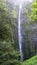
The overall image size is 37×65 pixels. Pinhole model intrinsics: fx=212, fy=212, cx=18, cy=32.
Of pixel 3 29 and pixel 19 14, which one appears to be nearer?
pixel 3 29

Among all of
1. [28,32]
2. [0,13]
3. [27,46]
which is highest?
[0,13]

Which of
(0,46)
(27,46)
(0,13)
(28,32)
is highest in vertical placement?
(0,13)

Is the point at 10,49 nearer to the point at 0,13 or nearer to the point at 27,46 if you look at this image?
the point at 0,13

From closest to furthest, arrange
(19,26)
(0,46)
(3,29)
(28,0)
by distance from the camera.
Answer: (0,46) → (3,29) → (19,26) → (28,0)

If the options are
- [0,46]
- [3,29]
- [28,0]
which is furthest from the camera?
[28,0]

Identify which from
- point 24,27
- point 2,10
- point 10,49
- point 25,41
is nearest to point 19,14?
point 24,27

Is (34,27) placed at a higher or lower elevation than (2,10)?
lower

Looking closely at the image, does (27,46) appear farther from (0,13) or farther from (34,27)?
(0,13)

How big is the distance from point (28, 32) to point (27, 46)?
141cm

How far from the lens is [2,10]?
12.8 m

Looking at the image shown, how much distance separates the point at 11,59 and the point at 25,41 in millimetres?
10539

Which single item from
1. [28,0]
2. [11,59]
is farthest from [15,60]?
[28,0]

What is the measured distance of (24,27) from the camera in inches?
835

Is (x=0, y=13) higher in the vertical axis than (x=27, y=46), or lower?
higher
